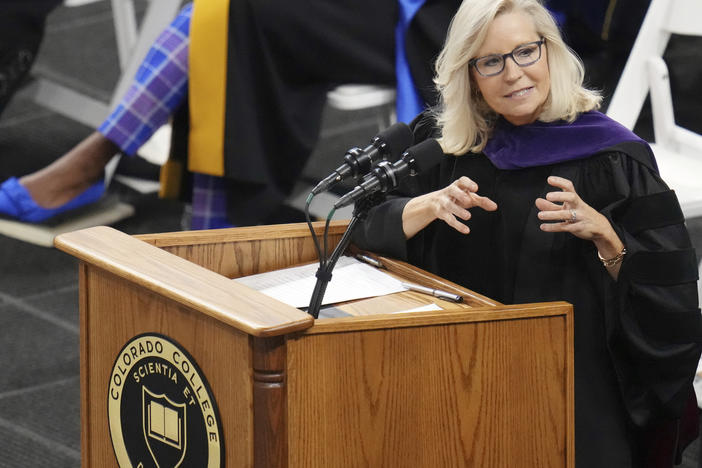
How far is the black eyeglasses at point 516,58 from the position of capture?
6.19 feet

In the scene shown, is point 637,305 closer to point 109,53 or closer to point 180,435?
point 180,435

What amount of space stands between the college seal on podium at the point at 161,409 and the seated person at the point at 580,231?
1.58 ft

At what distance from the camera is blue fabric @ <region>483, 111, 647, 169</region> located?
1.88m

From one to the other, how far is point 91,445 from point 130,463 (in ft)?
0.40

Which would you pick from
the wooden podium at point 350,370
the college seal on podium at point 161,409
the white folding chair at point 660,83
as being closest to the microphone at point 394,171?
the wooden podium at point 350,370

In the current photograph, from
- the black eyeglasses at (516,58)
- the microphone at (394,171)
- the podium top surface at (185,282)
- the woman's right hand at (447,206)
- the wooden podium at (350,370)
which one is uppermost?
the black eyeglasses at (516,58)

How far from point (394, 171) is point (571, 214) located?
0.30 metres

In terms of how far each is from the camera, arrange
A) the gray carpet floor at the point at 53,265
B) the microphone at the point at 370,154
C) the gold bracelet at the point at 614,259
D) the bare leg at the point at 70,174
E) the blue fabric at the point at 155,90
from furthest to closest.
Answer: the bare leg at the point at 70,174
the blue fabric at the point at 155,90
the gray carpet floor at the point at 53,265
the gold bracelet at the point at 614,259
the microphone at the point at 370,154

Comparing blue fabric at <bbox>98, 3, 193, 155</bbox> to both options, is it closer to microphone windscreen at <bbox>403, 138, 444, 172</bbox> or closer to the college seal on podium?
the college seal on podium

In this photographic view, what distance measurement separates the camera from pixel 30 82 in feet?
15.2

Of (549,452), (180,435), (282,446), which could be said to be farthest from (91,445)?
(549,452)

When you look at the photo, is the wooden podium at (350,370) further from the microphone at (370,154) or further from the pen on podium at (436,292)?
the microphone at (370,154)

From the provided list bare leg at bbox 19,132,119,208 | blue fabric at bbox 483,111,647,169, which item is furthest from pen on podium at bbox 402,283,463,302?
bare leg at bbox 19,132,119,208

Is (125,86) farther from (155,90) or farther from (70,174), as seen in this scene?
(155,90)
